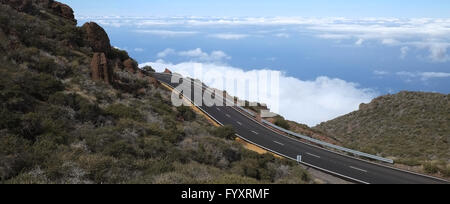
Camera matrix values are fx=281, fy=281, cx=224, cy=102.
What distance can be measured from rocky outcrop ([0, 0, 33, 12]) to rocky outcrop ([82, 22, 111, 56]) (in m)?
5.71

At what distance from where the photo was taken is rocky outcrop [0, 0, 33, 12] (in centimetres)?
2840

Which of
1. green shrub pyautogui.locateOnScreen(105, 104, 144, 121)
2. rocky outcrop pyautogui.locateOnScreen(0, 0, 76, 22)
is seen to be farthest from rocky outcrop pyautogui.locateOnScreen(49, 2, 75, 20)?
green shrub pyautogui.locateOnScreen(105, 104, 144, 121)

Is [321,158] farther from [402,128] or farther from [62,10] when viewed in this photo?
[62,10]

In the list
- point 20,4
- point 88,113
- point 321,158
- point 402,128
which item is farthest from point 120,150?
point 402,128

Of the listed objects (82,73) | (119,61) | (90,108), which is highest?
(119,61)

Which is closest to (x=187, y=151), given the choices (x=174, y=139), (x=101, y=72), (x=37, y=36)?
(x=174, y=139)

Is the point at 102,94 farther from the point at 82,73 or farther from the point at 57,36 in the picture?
the point at 57,36

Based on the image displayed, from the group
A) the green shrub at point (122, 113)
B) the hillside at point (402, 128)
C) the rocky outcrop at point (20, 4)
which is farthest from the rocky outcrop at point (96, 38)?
the hillside at point (402, 128)

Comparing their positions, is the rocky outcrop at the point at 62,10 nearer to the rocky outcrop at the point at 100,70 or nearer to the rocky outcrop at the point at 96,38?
the rocky outcrop at the point at 96,38

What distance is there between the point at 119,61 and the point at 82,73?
28.4 ft

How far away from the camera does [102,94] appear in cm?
1900

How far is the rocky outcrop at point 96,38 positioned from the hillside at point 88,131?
1.74m

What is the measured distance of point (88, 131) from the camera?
11539 millimetres

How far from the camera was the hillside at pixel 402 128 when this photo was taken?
2648cm
